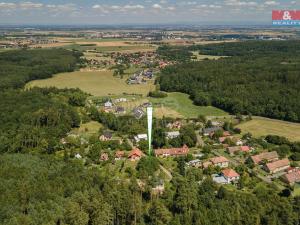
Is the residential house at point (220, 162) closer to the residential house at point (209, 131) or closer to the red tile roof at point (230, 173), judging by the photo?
the red tile roof at point (230, 173)

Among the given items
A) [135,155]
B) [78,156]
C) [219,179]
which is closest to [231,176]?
[219,179]

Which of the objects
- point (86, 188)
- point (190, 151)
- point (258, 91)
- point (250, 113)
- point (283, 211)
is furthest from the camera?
point (258, 91)

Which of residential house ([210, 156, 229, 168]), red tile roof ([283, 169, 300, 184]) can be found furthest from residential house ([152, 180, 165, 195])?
red tile roof ([283, 169, 300, 184])

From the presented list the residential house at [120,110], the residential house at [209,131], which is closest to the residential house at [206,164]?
the residential house at [209,131]

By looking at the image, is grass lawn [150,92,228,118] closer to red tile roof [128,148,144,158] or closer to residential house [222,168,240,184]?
red tile roof [128,148,144,158]

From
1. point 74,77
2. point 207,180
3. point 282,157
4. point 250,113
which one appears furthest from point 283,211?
point 74,77

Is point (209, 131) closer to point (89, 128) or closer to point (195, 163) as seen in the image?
point (195, 163)

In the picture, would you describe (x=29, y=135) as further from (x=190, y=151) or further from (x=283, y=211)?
(x=283, y=211)
